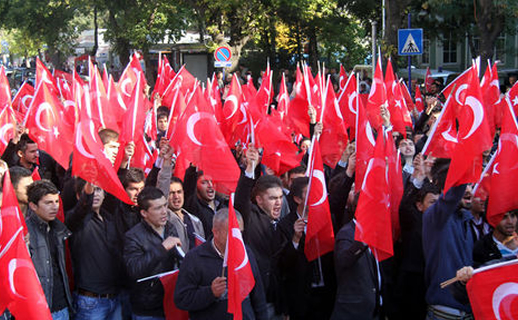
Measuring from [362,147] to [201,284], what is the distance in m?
2.22

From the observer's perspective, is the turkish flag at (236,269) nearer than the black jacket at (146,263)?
Yes

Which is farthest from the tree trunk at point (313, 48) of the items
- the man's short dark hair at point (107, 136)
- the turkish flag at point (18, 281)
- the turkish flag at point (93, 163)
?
the turkish flag at point (18, 281)

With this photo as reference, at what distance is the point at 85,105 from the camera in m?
6.67

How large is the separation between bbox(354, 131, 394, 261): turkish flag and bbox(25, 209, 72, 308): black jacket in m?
2.12

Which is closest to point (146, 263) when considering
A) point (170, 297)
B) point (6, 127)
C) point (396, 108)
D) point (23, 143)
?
point (170, 297)

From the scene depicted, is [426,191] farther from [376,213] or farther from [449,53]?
[449,53]

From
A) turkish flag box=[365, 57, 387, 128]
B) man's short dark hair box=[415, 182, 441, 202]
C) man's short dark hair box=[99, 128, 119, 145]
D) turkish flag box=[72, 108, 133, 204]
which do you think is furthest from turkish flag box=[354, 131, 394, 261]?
turkish flag box=[365, 57, 387, 128]

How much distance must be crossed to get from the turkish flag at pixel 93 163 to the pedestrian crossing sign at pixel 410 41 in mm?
8811

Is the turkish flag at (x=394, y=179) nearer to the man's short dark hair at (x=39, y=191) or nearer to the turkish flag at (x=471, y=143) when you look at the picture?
the turkish flag at (x=471, y=143)

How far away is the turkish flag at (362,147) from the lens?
588 centimetres

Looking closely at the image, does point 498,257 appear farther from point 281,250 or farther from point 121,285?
point 121,285

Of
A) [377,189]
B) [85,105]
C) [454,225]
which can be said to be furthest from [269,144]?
[454,225]

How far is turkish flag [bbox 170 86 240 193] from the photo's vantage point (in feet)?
18.6

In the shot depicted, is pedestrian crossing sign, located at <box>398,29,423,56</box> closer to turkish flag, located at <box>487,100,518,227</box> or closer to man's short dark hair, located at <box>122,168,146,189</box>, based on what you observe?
turkish flag, located at <box>487,100,518,227</box>
